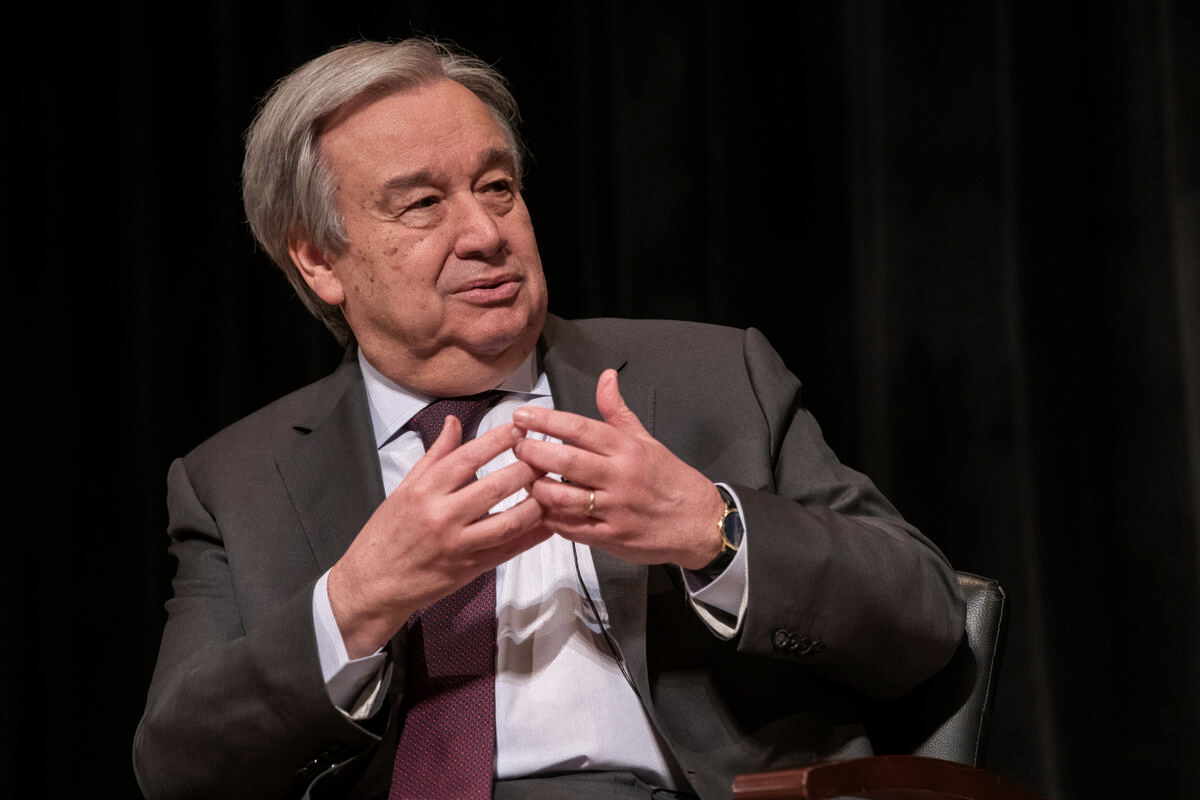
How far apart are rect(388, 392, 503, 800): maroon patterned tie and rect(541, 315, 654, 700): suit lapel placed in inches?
7.0

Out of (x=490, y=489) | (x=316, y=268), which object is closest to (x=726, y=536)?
(x=490, y=489)

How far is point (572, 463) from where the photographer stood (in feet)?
4.71

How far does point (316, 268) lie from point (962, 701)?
1.20 m

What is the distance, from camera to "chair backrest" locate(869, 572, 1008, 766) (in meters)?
1.64

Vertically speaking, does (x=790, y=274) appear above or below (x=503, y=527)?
above

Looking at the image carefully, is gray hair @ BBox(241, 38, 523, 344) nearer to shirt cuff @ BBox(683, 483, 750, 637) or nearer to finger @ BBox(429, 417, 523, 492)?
finger @ BBox(429, 417, 523, 492)

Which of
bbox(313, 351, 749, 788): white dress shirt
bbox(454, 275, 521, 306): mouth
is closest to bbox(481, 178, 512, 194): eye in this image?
bbox(454, 275, 521, 306): mouth

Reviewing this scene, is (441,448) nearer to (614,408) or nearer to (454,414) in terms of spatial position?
(614,408)

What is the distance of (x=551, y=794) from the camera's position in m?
1.65

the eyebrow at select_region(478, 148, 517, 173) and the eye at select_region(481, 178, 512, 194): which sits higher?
the eyebrow at select_region(478, 148, 517, 173)

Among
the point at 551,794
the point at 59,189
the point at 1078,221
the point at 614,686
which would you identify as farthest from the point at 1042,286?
the point at 59,189

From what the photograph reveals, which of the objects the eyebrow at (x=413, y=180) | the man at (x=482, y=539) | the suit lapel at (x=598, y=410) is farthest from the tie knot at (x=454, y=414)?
the eyebrow at (x=413, y=180)

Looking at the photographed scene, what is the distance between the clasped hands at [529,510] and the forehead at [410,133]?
1.77 ft

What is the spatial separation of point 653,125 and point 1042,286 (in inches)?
34.5
